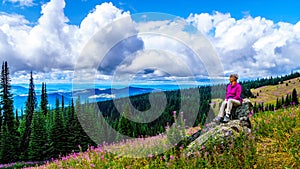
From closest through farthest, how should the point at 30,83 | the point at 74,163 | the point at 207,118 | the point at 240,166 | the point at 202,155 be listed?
the point at 240,166 → the point at 202,155 → the point at 74,163 → the point at 207,118 → the point at 30,83

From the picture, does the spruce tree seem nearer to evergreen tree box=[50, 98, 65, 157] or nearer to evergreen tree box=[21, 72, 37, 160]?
evergreen tree box=[50, 98, 65, 157]

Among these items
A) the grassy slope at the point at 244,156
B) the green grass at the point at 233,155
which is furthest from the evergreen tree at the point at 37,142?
the green grass at the point at 233,155

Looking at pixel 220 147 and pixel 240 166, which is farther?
pixel 220 147

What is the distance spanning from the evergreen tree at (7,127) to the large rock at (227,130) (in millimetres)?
47412

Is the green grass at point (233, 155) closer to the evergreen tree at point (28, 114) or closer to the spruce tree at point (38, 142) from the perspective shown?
the spruce tree at point (38, 142)

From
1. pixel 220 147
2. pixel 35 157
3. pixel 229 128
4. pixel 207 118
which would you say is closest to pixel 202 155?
pixel 220 147

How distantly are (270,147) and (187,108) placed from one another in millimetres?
2763

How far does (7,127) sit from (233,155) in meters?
50.7

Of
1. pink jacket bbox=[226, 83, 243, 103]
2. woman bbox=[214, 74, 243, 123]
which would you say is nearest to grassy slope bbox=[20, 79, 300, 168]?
woman bbox=[214, 74, 243, 123]

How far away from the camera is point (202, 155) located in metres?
7.44

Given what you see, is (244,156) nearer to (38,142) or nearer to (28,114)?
(38,142)

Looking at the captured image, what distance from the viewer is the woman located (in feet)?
30.6

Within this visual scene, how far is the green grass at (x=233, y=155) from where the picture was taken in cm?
700

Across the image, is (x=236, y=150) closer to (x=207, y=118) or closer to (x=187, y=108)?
(x=187, y=108)
